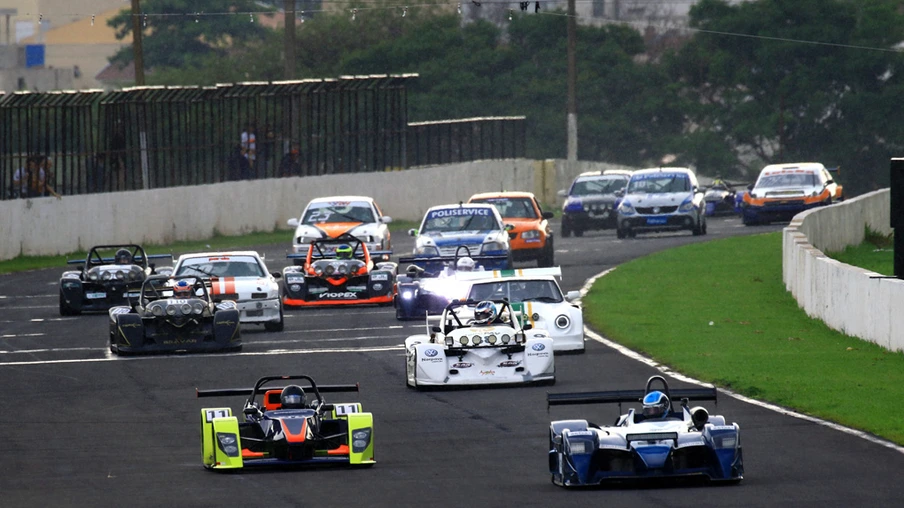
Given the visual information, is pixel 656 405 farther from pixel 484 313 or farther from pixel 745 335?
pixel 745 335

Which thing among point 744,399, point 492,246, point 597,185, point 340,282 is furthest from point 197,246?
point 744,399

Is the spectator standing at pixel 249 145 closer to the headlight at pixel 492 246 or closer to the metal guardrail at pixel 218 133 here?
the metal guardrail at pixel 218 133

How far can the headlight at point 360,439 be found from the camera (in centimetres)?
1438

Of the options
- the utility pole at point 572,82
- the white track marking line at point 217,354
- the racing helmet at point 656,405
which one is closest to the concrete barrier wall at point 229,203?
the utility pole at point 572,82

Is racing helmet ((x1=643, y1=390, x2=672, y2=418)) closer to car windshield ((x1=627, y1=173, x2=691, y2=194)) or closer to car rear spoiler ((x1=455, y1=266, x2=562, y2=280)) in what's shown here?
car rear spoiler ((x1=455, y1=266, x2=562, y2=280))

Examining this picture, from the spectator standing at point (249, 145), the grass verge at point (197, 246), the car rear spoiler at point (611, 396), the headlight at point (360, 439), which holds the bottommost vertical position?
the grass verge at point (197, 246)

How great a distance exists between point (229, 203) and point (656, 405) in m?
39.4

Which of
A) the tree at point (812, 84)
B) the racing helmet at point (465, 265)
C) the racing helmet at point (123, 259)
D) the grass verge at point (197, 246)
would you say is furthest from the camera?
the tree at point (812, 84)

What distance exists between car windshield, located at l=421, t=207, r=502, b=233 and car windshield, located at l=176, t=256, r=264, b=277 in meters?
6.15

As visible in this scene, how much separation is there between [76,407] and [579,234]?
3022 cm

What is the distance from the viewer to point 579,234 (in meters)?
48.0

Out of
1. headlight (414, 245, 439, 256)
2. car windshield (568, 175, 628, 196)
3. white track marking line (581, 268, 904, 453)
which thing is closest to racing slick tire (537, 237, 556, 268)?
headlight (414, 245, 439, 256)

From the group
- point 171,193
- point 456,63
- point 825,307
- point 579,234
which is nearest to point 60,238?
point 171,193

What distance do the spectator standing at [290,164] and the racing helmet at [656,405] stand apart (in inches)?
1685
